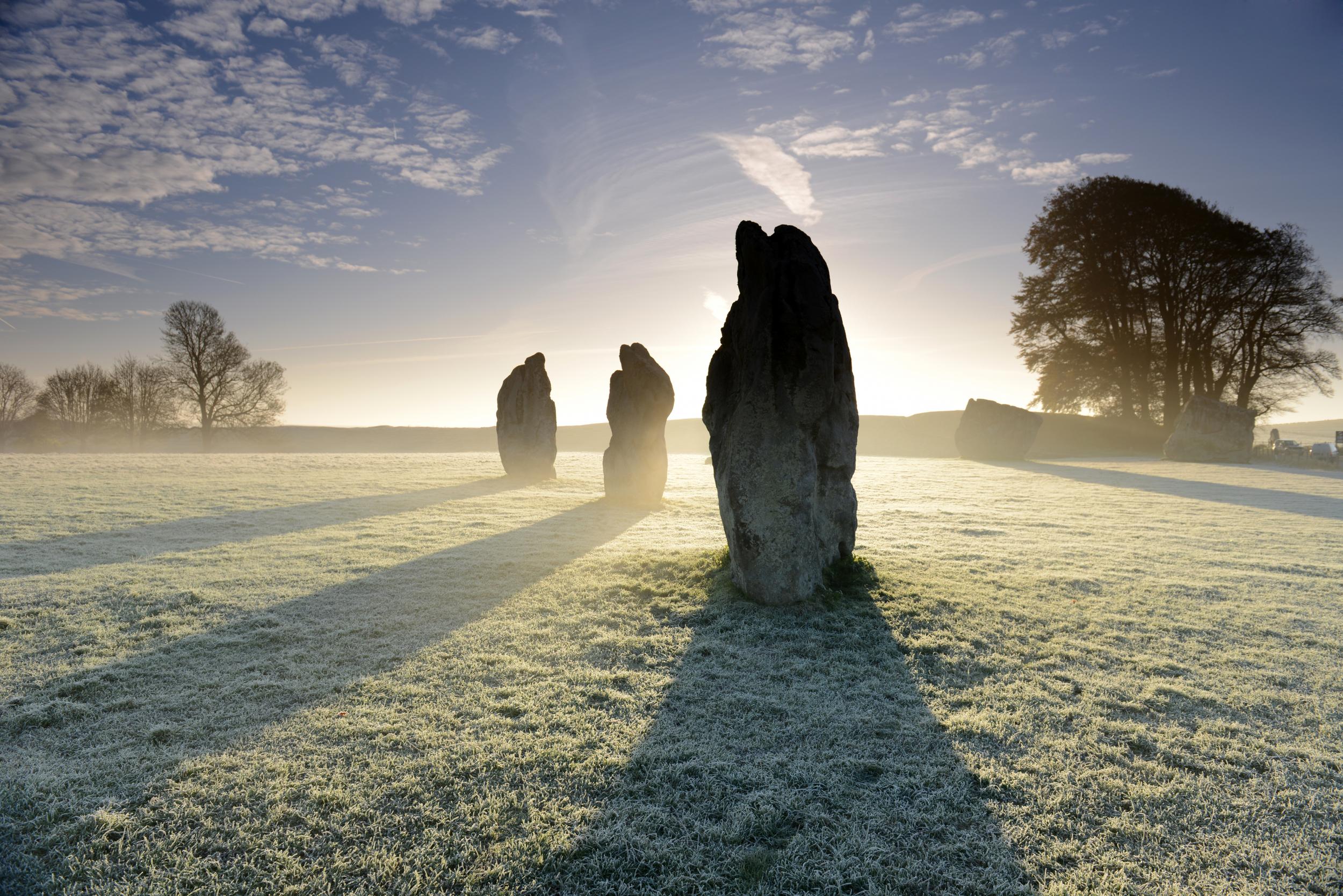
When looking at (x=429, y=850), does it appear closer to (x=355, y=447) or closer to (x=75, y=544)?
(x=75, y=544)

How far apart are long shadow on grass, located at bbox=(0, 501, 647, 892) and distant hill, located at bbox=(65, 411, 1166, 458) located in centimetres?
2580

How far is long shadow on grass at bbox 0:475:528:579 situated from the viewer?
8508 mm

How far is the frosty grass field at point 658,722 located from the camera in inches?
116

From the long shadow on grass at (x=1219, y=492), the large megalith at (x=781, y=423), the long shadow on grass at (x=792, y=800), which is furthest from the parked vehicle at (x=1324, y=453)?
the long shadow on grass at (x=792, y=800)

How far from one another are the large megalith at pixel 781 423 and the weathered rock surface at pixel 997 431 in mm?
23568

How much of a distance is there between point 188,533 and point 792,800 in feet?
37.6

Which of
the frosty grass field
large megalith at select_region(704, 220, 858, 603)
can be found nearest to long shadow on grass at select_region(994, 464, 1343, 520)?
the frosty grass field

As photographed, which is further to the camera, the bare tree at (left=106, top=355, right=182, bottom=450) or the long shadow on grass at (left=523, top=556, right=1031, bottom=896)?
the bare tree at (left=106, top=355, right=182, bottom=450)

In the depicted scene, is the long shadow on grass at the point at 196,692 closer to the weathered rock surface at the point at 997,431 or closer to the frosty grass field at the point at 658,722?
the frosty grass field at the point at 658,722

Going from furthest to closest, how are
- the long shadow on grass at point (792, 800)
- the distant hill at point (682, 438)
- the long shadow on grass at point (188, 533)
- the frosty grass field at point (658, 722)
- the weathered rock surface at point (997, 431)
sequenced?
the distant hill at point (682, 438)
the weathered rock surface at point (997, 431)
the long shadow on grass at point (188, 533)
the frosty grass field at point (658, 722)
the long shadow on grass at point (792, 800)

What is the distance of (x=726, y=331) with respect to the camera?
769 centimetres

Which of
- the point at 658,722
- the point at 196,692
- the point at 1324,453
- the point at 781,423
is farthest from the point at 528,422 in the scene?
the point at 1324,453

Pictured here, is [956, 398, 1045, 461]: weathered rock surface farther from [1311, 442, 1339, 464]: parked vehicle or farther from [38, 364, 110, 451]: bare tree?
[38, 364, 110, 451]: bare tree

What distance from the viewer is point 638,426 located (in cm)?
1466
